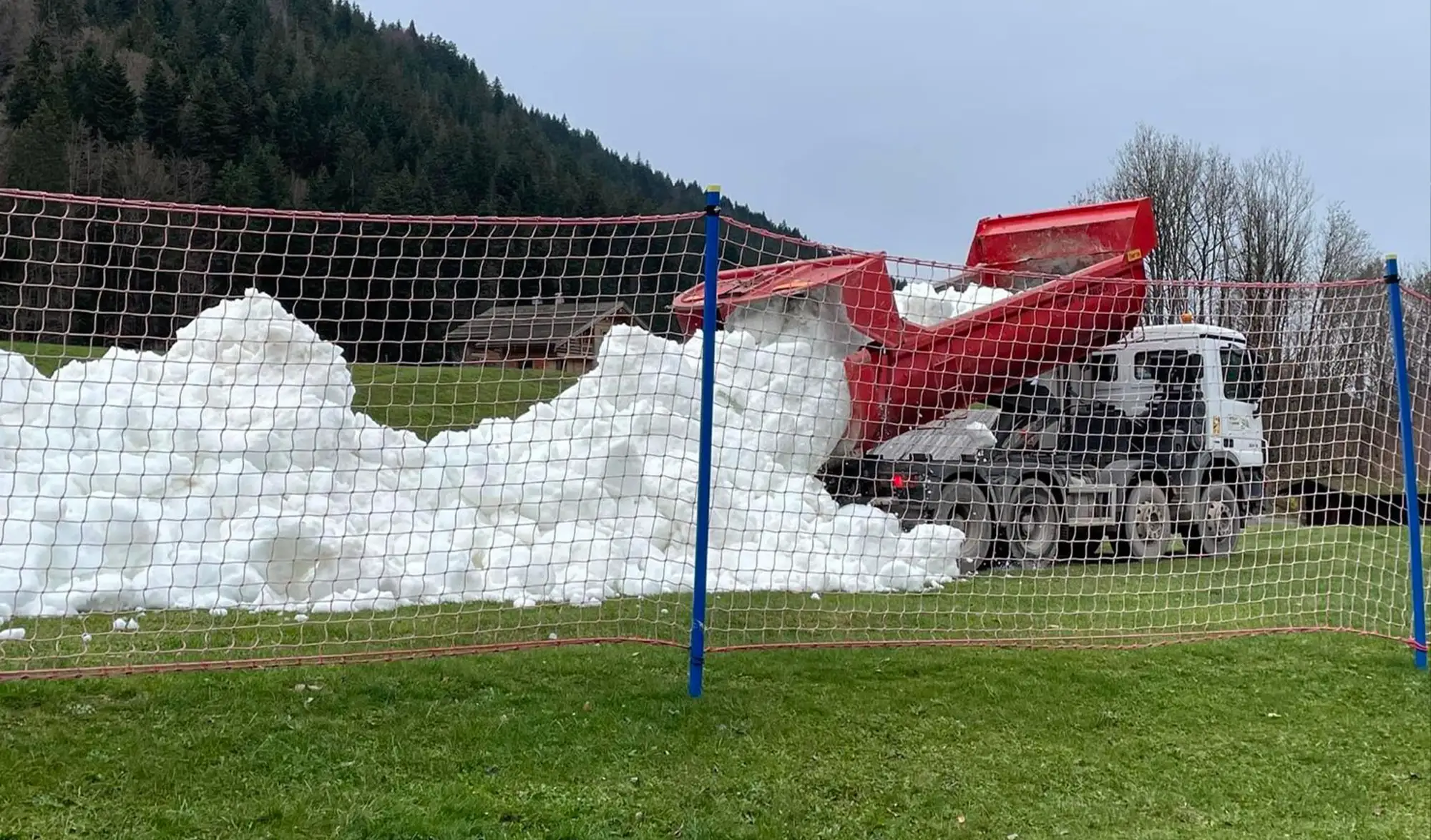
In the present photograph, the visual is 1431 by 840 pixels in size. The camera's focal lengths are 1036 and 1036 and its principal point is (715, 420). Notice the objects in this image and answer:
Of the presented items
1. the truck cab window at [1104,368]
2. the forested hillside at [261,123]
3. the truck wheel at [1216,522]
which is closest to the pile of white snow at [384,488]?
the truck cab window at [1104,368]

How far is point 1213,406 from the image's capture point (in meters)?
10.9

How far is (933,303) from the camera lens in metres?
9.47

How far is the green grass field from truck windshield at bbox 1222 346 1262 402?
211 inches

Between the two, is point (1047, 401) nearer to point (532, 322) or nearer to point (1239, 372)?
point (1239, 372)

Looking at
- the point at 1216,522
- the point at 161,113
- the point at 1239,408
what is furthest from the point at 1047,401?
the point at 161,113

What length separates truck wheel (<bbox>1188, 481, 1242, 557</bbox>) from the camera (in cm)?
1016

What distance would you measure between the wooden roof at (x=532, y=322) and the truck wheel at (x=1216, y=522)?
20.7 feet

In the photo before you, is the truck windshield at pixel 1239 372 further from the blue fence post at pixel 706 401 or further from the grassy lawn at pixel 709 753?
the blue fence post at pixel 706 401

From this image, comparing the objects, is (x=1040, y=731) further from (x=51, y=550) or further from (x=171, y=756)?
(x=51, y=550)

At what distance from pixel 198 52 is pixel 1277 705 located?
59.8 m

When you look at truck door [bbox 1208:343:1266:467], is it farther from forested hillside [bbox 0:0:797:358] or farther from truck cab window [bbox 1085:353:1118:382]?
forested hillside [bbox 0:0:797:358]

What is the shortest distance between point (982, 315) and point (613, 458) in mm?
3737

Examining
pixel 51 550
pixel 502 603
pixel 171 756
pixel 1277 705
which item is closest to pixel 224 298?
pixel 51 550

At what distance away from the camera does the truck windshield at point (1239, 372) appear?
36.3ft
